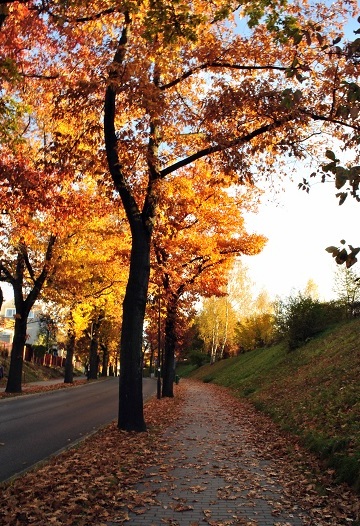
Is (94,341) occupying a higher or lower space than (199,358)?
higher

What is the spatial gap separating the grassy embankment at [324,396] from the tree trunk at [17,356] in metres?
10.2

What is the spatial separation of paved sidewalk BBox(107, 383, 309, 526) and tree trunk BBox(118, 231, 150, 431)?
99cm

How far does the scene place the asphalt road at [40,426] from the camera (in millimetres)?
8703

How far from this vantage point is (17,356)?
70.9ft

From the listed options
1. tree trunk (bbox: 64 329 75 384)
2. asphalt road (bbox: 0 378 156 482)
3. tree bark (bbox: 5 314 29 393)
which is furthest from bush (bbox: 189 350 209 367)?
asphalt road (bbox: 0 378 156 482)

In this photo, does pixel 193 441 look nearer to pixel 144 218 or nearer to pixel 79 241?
pixel 144 218

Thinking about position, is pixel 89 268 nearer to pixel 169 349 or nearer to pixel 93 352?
pixel 169 349

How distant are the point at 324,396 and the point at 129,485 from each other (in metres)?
6.77

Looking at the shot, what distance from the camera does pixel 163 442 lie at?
991 centimetres

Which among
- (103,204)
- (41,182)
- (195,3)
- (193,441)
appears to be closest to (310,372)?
(193,441)

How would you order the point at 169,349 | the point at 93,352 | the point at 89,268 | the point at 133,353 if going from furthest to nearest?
the point at 93,352 → the point at 89,268 → the point at 169,349 → the point at 133,353

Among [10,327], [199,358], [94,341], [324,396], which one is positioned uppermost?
[10,327]

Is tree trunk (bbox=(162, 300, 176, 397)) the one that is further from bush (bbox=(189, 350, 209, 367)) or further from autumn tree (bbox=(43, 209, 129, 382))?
bush (bbox=(189, 350, 209, 367))

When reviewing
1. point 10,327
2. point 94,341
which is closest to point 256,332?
point 94,341
